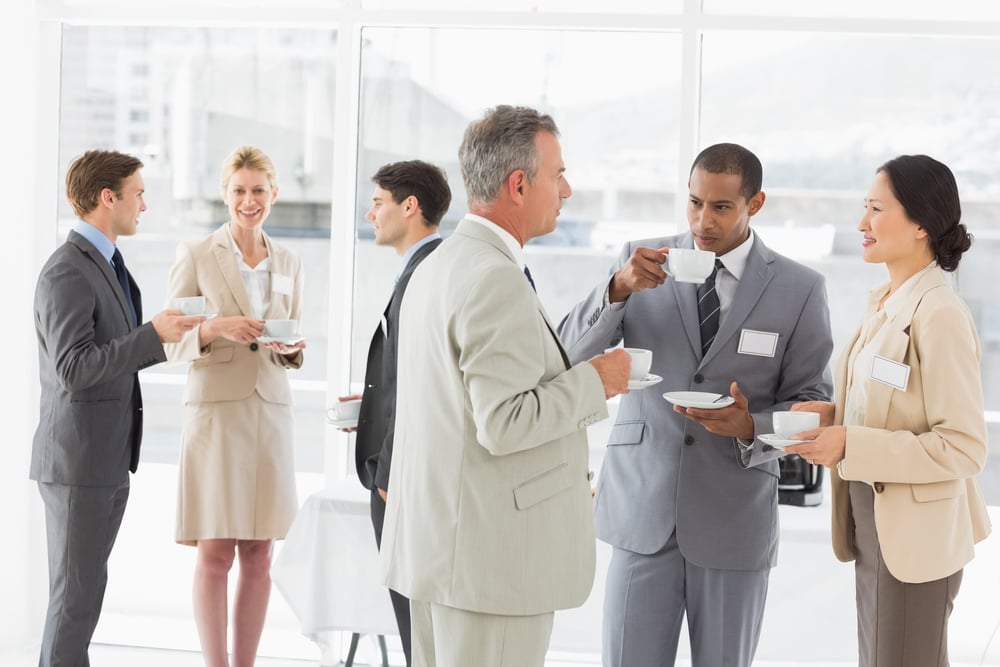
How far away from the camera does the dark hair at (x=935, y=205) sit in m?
2.19

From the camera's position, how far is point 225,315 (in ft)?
10.7

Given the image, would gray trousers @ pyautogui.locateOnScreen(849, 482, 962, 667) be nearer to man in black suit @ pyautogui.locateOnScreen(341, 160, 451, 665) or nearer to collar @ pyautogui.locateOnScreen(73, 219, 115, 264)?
man in black suit @ pyautogui.locateOnScreen(341, 160, 451, 665)

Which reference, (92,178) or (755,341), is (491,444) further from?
(92,178)

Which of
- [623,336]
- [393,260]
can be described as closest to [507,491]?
[623,336]

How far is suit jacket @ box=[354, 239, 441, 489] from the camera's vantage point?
269cm

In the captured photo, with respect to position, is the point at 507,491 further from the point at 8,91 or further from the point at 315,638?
the point at 8,91

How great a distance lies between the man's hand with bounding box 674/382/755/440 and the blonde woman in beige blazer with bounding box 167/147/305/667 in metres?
1.56

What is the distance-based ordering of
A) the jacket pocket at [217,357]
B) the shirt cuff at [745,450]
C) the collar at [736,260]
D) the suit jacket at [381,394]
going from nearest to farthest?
the shirt cuff at [745,450] < the collar at [736,260] < the suit jacket at [381,394] < the jacket pocket at [217,357]

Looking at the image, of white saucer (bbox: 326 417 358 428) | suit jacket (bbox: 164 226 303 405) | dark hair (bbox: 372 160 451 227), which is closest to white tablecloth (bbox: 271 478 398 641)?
suit jacket (bbox: 164 226 303 405)

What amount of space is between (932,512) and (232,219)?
2395 millimetres

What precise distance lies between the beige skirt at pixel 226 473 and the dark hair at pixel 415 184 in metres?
0.93

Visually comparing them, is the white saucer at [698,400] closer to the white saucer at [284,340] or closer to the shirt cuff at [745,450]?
the shirt cuff at [745,450]

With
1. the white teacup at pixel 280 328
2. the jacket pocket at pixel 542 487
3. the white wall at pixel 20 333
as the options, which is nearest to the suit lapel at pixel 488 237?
the jacket pocket at pixel 542 487

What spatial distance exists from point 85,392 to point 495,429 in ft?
5.42
